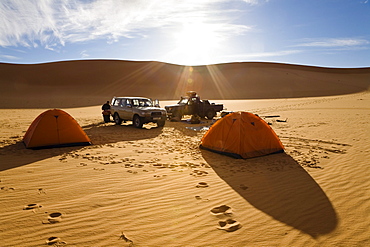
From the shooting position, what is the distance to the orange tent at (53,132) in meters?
8.22

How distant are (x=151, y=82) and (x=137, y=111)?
4877cm

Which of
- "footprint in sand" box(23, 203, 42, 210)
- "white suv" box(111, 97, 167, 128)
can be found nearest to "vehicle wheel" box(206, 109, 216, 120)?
"white suv" box(111, 97, 167, 128)

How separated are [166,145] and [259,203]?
5.27m

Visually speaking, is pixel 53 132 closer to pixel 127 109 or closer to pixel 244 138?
pixel 127 109

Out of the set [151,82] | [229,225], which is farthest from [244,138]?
[151,82]

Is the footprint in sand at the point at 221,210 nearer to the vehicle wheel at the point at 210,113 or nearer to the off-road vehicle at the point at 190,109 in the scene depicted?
the off-road vehicle at the point at 190,109

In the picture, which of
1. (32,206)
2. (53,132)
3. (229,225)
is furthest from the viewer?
(53,132)

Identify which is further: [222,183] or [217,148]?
[217,148]

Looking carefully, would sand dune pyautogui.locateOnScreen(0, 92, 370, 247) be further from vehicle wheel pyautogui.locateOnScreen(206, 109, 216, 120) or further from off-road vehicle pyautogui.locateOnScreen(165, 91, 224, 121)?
vehicle wheel pyautogui.locateOnScreen(206, 109, 216, 120)

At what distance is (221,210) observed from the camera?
4.20m

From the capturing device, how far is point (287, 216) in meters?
4.00

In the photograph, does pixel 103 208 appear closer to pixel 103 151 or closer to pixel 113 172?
pixel 113 172

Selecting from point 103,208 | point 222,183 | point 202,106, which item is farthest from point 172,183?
point 202,106

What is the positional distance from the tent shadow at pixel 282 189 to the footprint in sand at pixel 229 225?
0.71m
